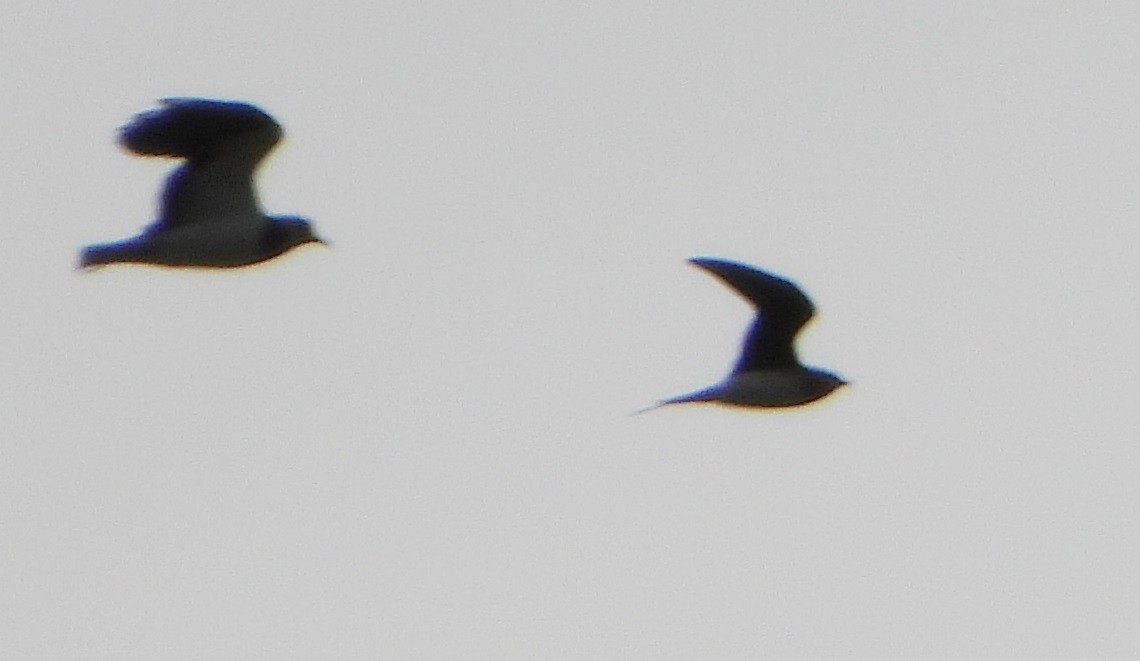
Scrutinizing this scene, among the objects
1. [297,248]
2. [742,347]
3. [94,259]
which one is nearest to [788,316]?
[742,347]

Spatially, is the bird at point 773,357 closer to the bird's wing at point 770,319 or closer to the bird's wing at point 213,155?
the bird's wing at point 770,319

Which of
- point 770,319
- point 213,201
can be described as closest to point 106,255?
point 213,201

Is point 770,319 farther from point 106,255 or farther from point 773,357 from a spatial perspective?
point 106,255

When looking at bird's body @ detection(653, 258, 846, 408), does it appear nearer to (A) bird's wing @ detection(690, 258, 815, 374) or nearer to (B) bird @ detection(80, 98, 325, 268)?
(A) bird's wing @ detection(690, 258, 815, 374)

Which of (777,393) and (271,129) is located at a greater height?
(271,129)


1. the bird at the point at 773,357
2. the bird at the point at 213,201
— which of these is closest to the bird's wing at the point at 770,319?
the bird at the point at 773,357

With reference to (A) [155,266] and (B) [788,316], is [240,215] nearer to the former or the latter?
(A) [155,266]
